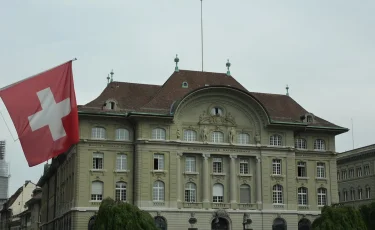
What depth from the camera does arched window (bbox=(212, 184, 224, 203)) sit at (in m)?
57.3

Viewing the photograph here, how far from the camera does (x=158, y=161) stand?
185ft

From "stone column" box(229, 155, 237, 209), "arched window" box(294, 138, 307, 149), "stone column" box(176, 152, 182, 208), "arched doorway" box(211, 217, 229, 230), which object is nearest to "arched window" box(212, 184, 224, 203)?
"stone column" box(229, 155, 237, 209)

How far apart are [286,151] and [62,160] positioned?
2307cm

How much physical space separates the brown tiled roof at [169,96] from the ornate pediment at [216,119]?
274 centimetres

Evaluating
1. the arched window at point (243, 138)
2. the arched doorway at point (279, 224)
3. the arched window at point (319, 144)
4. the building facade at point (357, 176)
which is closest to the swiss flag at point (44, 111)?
the arched window at point (243, 138)

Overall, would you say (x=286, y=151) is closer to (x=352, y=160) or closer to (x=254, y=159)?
(x=254, y=159)

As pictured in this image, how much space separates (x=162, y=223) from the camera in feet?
181

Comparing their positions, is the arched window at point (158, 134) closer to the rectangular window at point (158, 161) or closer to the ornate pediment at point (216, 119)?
the rectangular window at point (158, 161)

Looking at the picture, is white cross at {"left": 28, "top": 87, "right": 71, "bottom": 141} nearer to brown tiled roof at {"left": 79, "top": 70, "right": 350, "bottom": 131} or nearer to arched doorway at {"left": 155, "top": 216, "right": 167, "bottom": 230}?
arched doorway at {"left": 155, "top": 216, "right": 167, "bottom": 230}

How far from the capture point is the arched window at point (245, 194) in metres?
58.0

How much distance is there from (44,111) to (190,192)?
42.4 m

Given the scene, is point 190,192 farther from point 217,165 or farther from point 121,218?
point 121,218

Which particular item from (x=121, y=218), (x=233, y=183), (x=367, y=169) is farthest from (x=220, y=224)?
(x=367, y=169)

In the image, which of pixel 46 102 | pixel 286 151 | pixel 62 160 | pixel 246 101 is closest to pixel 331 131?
pixel 286 151
